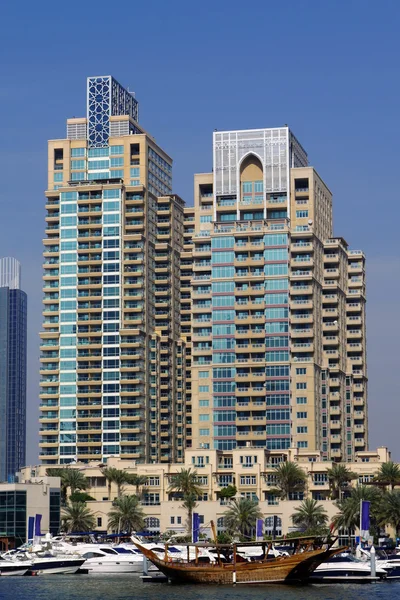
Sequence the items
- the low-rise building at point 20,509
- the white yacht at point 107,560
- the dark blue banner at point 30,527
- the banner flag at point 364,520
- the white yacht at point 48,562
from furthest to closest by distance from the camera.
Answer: the low-rise building at point 20,509 → the dark blue banner at point 30,527 → the white yacht at point 107,560 → the white yacht at point 48,562 → the banner flag at point 364,520

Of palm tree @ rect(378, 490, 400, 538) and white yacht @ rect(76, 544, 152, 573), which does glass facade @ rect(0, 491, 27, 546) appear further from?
palm tree @ rect(378, 490, 400, 538)

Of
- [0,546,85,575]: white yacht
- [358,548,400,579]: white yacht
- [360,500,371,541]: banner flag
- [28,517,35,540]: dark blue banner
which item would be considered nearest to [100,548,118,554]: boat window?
[0,546,85,575]: white yacht

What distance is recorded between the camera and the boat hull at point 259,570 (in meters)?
132

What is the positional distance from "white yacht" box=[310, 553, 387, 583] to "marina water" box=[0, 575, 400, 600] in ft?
6.24

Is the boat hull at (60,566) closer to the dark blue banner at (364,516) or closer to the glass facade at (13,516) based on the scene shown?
the glass facade at (13,516)

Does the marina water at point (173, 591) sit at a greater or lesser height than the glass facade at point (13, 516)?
lesser

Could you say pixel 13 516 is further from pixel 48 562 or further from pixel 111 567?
pixel 111 567

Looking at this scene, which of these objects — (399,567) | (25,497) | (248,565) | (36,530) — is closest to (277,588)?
(248,565)

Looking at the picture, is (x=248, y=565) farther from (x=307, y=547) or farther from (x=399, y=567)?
(x=399, y=567)

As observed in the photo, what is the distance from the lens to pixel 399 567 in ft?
467

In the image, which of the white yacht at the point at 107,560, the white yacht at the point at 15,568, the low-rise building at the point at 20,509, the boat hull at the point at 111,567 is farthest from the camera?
the low-rise building at the point at 20,509

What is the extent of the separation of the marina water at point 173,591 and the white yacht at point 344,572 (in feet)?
6.24

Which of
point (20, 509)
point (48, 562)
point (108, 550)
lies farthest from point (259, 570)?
point (20, 509)

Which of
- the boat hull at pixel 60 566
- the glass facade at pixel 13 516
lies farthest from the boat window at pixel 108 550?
the glass facade at pixel 13 516
